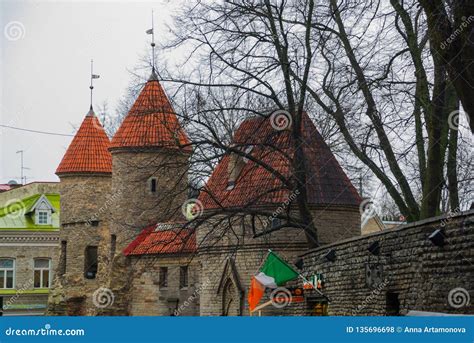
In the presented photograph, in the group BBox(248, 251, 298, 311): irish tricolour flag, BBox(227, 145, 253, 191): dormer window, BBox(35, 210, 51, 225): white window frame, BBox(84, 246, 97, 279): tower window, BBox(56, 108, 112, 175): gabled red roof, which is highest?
BBox(56, 108, 112, 175): gabled red roof

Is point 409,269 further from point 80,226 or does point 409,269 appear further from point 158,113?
point 80,226

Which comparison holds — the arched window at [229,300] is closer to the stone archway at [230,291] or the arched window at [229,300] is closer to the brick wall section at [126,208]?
the stone archway at [230,291]

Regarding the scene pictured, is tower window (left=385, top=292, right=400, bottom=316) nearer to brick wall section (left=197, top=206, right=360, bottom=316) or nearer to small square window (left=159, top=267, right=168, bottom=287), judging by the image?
brick wall section (left=197, top=206, right=360, bottom=316)

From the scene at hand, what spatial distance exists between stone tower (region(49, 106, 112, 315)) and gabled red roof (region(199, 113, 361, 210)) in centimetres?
1293

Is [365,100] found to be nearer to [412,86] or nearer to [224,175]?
[412,86]

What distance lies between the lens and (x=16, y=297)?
189 ft

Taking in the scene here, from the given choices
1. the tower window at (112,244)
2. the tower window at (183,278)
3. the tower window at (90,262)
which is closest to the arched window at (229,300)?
the tower window at (183,278)

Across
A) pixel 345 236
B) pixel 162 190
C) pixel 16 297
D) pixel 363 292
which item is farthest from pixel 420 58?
pixel 16 297

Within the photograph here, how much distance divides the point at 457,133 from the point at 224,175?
1471 centimetres

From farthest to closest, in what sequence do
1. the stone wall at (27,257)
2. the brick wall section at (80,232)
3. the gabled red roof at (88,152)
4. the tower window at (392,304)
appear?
the stone wall at (27,257) → the gabled red roof at (88,152) → the brick wall section at (80,232) → the tower window at (392,304)

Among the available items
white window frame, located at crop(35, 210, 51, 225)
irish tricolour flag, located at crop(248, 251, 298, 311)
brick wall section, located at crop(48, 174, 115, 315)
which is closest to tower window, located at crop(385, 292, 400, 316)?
irish tricolour flag, located at crop(248, 251, 298, 311)

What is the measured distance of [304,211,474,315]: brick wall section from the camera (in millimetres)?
14289

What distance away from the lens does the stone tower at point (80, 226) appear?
48.5 meters

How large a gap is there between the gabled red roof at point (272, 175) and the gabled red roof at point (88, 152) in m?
14.6
